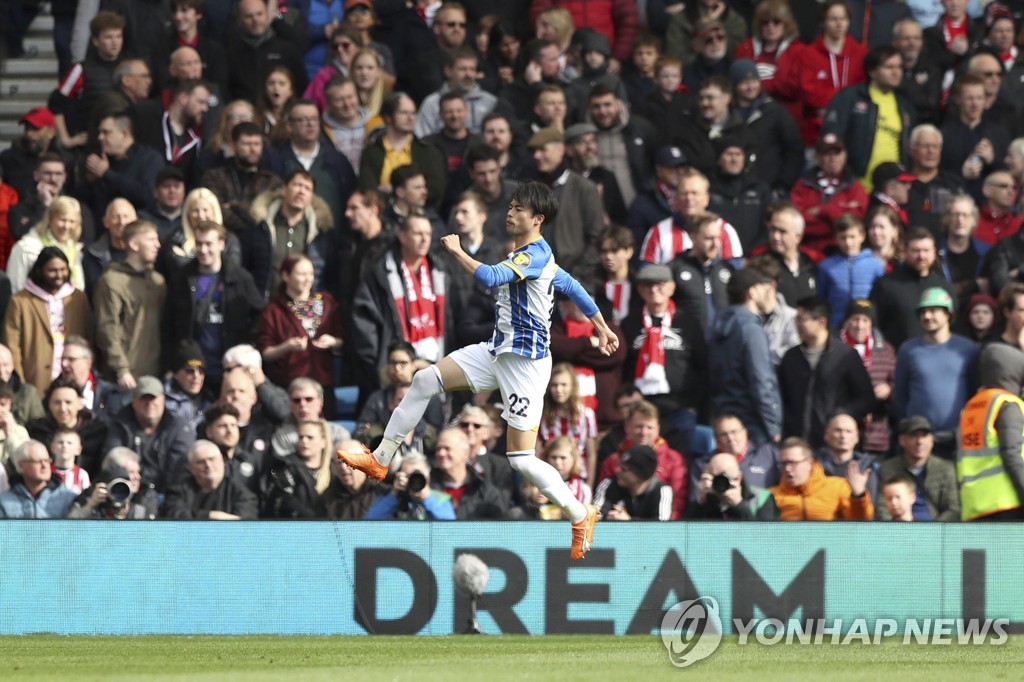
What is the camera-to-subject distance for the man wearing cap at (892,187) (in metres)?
16.4

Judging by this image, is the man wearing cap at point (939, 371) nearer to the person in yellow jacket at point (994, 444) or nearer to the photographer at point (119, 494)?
the person in yellow jacket at point (994, 444)

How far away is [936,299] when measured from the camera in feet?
48.2

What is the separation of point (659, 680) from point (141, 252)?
6730 mm

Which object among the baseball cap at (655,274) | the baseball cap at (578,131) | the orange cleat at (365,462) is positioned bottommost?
the orange cleat at (365,462)

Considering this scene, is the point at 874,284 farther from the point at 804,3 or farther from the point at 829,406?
the point at 804,3

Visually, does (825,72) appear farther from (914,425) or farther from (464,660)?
(464,660)

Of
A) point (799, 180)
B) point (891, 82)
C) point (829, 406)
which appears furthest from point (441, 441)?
point (891, 82)

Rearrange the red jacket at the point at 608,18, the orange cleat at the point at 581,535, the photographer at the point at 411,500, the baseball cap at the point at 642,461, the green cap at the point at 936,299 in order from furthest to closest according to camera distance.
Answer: the red jacket at the point at 608,18
the green cap at the point at 936,299
the baseball cap at the point at 642,461
the photographer at the point at 411,500
the orange cleat at the point at 581,535

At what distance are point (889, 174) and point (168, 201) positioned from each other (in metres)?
6.24

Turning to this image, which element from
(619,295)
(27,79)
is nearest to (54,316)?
(619,295)

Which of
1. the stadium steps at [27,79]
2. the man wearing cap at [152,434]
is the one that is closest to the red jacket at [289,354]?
the man wearing cap at [152,434]

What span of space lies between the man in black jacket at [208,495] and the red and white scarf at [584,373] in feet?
9.07

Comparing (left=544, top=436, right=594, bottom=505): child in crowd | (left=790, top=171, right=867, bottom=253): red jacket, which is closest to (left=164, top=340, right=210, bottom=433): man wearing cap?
(left=544, top=436, right=594, bottom=505): child in crowd

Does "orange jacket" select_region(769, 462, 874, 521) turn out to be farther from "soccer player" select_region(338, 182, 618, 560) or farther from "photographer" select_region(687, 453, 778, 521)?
"soccer player" select_region(338, 182, 618, 560)
